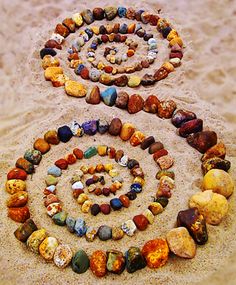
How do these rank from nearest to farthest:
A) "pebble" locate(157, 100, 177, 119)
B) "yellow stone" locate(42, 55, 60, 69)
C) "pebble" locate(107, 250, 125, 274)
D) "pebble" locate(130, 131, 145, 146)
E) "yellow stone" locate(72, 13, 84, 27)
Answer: "pebble" locate(107, 250, 125, 274) → "pebble" locate(130, 131, 145, 146) → "pebble" locate(157, 100, 177, 119) → "yellow stone" locate(42, 55, 60, 69) → "yellow stone" locate(72, 13, 84, 27)

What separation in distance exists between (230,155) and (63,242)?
1.08 meters

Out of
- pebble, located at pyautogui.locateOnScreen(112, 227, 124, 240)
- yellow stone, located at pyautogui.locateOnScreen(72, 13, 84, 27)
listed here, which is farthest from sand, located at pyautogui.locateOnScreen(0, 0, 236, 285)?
yellow stone, located at pyautogui.locateOnScreen(72, 13, 84, 27)

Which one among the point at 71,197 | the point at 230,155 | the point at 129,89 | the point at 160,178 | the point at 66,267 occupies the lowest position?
the point at 66,267

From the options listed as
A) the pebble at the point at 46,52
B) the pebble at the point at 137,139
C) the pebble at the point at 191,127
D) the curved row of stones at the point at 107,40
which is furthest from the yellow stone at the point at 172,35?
the pebble at the point at 137,139

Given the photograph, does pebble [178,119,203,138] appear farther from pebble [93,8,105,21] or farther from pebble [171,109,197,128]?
pebble [93,8,105,21]

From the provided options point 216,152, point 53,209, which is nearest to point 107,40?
point 216,152

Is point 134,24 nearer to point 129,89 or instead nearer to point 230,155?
point 129,89

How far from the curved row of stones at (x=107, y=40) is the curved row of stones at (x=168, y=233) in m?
0.76

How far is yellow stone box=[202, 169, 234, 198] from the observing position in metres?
2.39

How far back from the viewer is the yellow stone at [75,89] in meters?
3.10

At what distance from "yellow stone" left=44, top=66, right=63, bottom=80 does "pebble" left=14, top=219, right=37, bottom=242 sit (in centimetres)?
129

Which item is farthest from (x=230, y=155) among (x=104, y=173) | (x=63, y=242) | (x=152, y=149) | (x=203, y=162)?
(x=63, y=242)

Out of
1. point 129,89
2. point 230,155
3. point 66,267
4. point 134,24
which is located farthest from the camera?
point 134,24

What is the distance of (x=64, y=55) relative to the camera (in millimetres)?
3484
